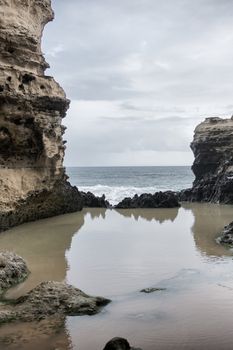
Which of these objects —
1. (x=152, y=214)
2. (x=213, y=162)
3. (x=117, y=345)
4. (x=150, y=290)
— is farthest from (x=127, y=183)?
(x=117, y=345)

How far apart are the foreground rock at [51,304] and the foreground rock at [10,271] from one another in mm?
1526

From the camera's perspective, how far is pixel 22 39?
2008 cm

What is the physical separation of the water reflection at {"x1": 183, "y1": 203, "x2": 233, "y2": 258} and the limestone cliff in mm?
7283

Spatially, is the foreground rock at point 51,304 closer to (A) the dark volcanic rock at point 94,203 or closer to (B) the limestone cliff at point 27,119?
(B) the limestone cliff at point 27,119

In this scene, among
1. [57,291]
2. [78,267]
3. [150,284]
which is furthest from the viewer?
[78,267]

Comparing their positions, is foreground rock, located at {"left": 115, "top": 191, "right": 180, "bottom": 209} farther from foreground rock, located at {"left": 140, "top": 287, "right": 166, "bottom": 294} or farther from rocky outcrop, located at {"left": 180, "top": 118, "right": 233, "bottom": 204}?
foreground rock, located at {"left": 140, "top": 287, "right": 166, "bottom": 294}

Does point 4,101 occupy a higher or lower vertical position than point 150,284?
higher

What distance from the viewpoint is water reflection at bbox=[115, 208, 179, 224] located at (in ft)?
77.5

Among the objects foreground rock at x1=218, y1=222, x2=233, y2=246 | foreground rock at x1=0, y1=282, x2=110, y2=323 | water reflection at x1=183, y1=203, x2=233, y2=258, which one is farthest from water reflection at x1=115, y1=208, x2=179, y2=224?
foreground rock at x1=0, y1=282, x2=110, y2=323

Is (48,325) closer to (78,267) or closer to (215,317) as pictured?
(215,317)

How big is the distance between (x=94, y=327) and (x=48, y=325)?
0.68 metres

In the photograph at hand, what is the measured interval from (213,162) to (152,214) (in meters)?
14.4

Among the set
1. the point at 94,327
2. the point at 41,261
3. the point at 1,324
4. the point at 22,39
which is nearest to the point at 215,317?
the point at 94,327

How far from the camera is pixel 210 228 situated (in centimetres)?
1888
